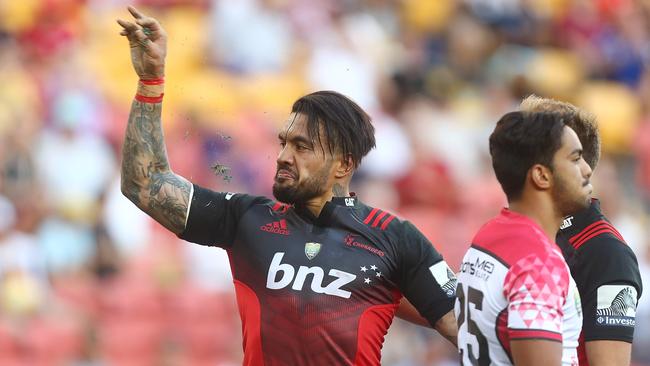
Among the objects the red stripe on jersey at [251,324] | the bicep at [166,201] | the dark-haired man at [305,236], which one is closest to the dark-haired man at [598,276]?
the dark-haired man at [305,236]

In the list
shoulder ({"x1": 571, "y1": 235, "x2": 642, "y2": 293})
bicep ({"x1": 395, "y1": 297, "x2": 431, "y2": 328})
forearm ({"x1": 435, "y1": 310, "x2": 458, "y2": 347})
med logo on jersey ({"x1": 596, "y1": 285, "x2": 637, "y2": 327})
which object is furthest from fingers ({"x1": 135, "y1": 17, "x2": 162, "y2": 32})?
med logo on jersey ({"x1": 596, "y1": 285, "x2": 637, "y2": 327})

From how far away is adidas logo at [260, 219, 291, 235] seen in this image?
5.18 metres

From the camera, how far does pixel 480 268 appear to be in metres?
4.36

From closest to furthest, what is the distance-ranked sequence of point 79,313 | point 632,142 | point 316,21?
1. point 79,313
2. point 632,142
3. point 316,21

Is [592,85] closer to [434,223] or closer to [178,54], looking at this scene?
[434,223]

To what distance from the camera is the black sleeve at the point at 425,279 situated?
5094 millimetres

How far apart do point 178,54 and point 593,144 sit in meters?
8.79

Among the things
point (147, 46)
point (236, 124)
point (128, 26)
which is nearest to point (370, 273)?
point (147, 46)

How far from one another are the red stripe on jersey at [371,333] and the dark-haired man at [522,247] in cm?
62

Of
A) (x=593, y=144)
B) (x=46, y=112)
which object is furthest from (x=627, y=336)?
(x=46, y=112)

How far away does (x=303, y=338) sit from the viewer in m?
4.95

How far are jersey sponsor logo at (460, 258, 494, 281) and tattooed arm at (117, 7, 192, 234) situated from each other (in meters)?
1.35

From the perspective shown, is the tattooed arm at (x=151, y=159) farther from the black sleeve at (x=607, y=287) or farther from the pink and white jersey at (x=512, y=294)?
the black sleeve at (x=607, y=287)

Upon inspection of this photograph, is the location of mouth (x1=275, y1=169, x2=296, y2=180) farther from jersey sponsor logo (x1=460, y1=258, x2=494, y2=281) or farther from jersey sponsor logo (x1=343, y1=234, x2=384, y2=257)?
jersey sponsor logo (x1=460, y1=258, x2=494, y2=281)
